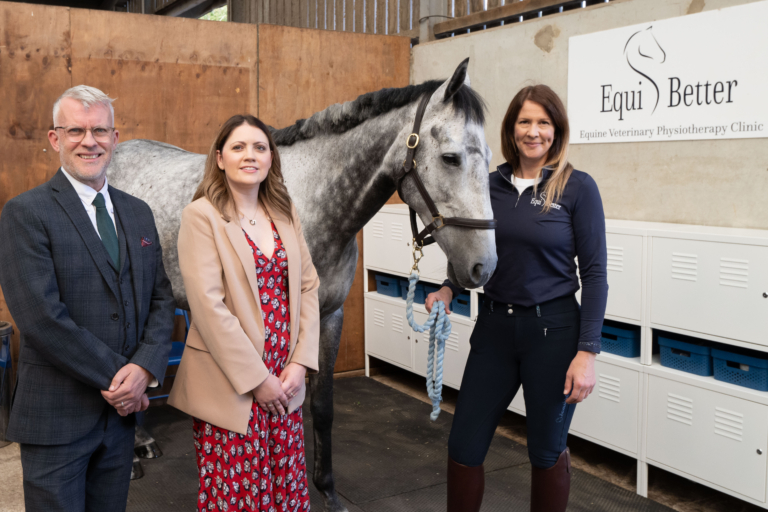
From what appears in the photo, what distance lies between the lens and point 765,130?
8.04 ft

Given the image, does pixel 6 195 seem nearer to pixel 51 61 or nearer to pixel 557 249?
pixel 51 61

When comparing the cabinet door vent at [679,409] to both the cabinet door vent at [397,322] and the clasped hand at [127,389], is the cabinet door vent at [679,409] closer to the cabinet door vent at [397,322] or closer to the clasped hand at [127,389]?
the cabinet door vent at [397,322]

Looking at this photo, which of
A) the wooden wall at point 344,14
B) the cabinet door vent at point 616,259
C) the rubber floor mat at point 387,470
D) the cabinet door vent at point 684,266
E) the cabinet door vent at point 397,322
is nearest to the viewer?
the cabinet door vent at point 684,266

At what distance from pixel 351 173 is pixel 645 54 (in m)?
1.57

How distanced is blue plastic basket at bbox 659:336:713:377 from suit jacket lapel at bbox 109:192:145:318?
2.02m

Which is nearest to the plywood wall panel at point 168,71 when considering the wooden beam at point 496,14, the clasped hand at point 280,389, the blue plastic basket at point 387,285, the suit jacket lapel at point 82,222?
the wooden beam at point 496,14

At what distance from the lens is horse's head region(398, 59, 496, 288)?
66.9 inches

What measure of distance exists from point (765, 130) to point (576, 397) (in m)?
1.51

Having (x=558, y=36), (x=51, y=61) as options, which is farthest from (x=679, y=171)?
(x=51, y=61)

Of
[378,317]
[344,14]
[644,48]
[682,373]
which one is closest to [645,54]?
[644,48]

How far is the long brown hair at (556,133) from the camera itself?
1.68 meters

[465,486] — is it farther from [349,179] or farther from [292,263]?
[349,179]

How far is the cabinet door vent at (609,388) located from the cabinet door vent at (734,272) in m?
0.64

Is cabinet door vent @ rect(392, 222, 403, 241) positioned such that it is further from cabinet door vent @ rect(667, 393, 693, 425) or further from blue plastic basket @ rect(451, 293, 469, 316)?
cabinet door vent @ rect(667, 393, 693, 425)
